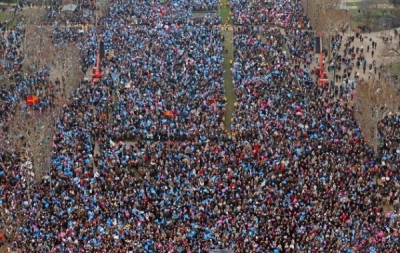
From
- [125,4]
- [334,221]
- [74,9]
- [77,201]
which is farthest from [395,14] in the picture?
[77,201]

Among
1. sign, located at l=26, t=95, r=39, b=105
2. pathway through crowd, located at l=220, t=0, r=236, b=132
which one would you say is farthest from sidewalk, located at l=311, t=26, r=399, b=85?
sign, located at l=26, t=95, r=39, b=105

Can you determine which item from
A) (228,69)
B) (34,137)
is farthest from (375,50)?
(34,137)

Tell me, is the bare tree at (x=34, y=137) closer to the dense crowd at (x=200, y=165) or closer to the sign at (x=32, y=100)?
the dense crowd at (x=200, y=165)

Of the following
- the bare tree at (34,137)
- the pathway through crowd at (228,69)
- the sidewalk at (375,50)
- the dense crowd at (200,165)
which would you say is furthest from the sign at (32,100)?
the sidewalk at (375,50)

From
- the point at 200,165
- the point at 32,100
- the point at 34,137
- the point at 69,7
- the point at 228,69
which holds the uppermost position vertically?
the point at 69,7

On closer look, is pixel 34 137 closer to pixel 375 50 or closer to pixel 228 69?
pixel 228 69

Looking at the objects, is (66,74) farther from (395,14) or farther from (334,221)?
(395,14)
